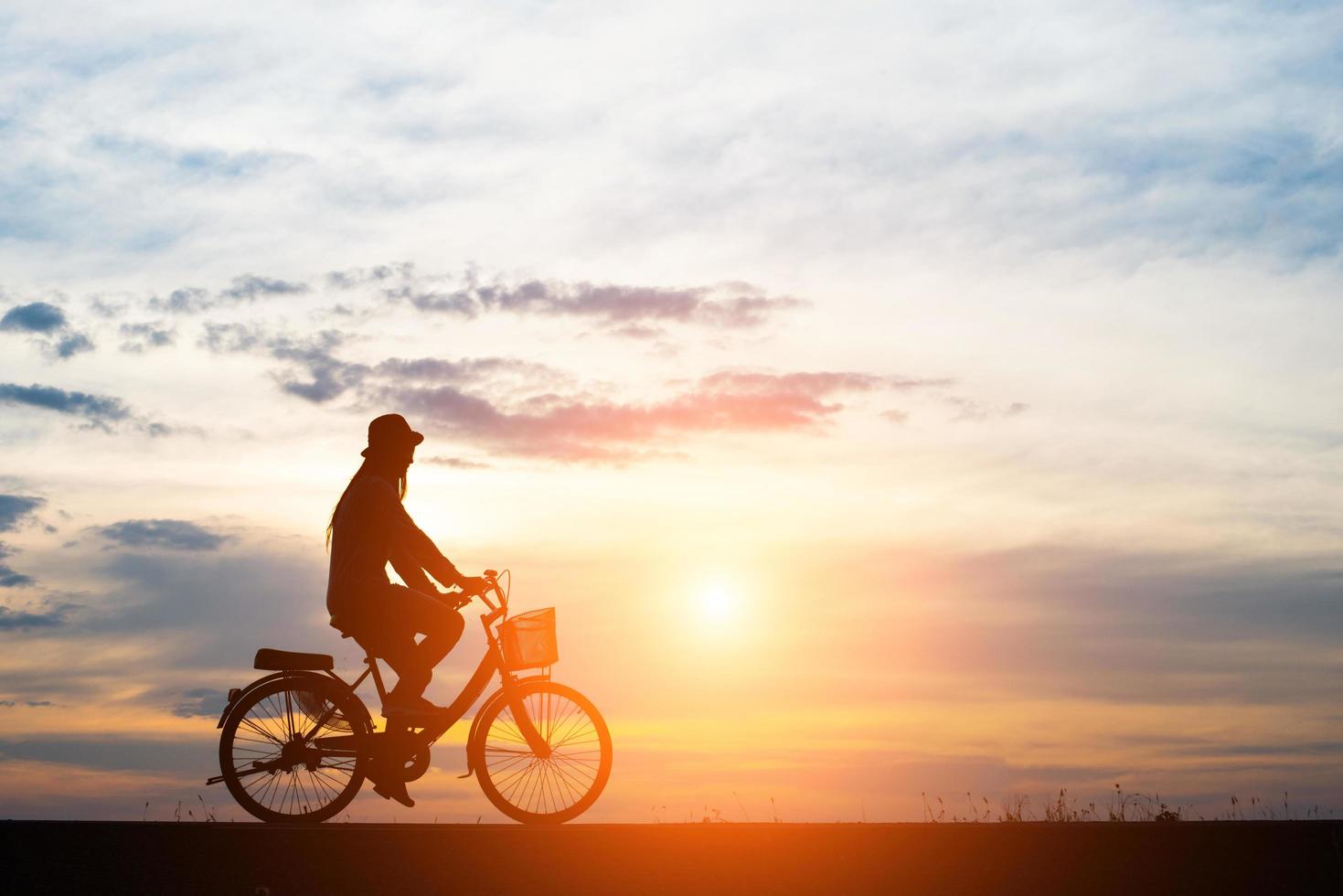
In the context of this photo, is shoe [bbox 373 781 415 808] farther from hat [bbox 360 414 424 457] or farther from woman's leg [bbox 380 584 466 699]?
hat [bbox 360 414 424 457]

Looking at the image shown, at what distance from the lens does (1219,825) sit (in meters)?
8.14

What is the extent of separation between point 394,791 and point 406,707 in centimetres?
63

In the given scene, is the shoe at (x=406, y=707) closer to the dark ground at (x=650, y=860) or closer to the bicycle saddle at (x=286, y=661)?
the bicycle saddle at (x=286, y=661)

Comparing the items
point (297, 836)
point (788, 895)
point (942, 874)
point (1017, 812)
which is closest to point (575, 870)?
point (788, 895)

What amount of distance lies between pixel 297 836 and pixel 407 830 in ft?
1.99

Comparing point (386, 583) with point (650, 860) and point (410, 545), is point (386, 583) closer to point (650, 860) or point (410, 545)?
point (410, 545)

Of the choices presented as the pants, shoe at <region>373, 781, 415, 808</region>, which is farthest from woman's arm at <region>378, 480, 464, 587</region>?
shoe at <region>373, 781, 415, 808</region>

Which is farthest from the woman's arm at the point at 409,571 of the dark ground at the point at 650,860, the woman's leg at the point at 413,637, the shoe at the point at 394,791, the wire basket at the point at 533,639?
the dark ground at the point at 650,860

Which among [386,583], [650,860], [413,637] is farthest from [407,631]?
[650,860]

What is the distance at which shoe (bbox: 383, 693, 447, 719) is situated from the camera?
9.97 meters

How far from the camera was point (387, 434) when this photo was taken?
1010 cm

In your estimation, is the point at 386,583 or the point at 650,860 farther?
the point at 386,583

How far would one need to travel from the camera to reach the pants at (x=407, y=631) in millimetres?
9906

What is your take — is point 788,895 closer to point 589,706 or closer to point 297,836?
point 297,836
